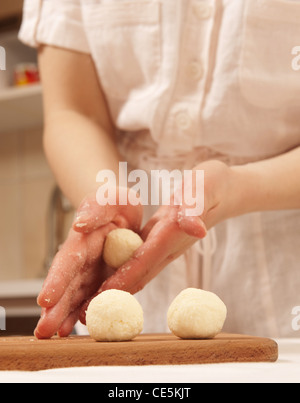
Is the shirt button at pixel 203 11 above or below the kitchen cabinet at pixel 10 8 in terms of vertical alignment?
below

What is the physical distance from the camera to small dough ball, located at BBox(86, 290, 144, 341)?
540mm

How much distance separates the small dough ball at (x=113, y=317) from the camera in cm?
54

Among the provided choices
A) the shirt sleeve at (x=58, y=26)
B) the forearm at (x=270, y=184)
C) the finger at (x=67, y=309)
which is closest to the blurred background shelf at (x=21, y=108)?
the shirt sleeve at (x=58, y=26)

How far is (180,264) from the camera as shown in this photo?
34.8 inches

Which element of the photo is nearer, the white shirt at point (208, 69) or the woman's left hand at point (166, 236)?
the woman's left hand at point (166, 236)

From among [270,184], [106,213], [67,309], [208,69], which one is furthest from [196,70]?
[67,309]

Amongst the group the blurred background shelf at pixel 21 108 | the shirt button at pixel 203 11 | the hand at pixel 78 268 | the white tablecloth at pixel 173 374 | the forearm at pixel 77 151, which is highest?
the blurred background shelf at pixel 21 108

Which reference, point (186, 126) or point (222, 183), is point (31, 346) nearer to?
point (222, 183)

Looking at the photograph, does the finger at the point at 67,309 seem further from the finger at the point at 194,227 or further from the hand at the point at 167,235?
the finger at the point at 194,227

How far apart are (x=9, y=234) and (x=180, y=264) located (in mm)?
1315

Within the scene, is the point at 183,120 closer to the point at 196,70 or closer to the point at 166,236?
the point at 196,70

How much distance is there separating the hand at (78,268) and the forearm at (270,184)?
15cm

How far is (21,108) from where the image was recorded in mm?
1940

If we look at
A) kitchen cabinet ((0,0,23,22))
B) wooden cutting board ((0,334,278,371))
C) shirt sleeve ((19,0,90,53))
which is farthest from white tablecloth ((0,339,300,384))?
kitchen cabinet ((0,0,23,22))
